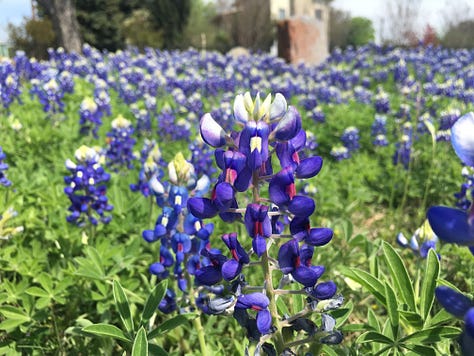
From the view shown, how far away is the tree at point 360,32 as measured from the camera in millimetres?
38844

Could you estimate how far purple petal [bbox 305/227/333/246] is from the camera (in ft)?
3.73

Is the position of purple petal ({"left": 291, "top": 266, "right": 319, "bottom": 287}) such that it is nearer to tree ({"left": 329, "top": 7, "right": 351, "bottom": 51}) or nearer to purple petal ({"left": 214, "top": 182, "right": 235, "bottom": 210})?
purple petal ({"left": 214, "top": 182, "right": 235, "bottom": 210})

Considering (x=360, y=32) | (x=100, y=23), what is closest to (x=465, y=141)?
(x=100, y=23)

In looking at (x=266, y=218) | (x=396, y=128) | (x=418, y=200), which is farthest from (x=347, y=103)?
(x=266, y=218)

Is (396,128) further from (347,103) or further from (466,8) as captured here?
(466,8)

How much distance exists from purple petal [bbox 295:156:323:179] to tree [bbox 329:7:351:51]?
36332 mm

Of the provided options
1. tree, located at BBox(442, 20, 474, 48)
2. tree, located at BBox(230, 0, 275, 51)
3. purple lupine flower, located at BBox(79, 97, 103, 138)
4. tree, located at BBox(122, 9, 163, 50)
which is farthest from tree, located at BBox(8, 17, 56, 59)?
purple lupine flower, located at BBox(79, 97, 103, 138)

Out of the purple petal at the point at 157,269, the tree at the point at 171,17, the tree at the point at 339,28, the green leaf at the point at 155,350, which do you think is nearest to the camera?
the green leaf at the point at 155,350

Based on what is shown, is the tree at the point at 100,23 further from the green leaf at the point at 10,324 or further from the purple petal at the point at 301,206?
the purple petal at the point at 301,206

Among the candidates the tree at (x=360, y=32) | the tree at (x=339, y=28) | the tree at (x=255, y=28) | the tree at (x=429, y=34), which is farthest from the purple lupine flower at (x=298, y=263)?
the tree at (x=360, y=32)

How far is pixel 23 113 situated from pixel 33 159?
163cm

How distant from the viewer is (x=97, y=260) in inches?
81.4

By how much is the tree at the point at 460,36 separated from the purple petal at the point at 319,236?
2643 centimetres

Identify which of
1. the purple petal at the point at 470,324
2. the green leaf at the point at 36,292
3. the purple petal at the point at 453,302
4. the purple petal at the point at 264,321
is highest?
the purple petal at the point at 470,324
